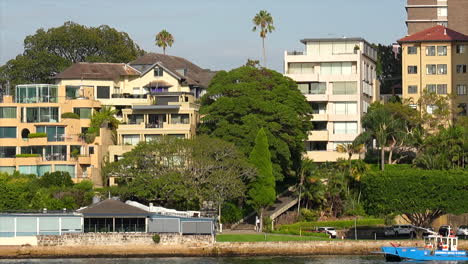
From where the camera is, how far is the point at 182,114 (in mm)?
123062

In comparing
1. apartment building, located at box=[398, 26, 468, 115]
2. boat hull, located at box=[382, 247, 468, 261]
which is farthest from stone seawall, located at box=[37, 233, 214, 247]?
apartment building, located at box=[398, 26, 468, 115]

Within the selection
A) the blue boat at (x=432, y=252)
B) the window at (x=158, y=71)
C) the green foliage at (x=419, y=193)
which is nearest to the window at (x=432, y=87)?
the green foliage at (x=419, y=193)

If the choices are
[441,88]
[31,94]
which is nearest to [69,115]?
[31,94]

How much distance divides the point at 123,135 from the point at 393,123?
1066 inches

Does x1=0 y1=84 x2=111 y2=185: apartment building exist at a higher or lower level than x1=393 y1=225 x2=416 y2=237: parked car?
higher

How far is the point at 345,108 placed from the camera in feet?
420

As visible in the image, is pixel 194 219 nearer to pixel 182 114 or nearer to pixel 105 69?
pixel 182 114

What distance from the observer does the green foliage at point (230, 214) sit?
105375mm

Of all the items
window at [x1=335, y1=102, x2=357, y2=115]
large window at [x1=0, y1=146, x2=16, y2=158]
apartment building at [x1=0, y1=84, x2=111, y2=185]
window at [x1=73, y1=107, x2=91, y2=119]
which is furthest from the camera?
window at [x1=335, y1=102, x2=357, y2=115]

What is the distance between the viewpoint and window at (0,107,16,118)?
4673 inches

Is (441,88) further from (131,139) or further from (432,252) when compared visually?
(432,252)

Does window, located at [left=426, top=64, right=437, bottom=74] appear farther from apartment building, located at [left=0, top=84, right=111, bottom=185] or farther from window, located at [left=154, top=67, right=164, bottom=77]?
apartment building, located at [left=0, top=84, right=111, bottom=185]

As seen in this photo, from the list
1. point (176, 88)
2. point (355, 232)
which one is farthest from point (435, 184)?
point (176, 88)

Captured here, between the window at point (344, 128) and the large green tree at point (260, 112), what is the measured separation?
7811 millimetres
